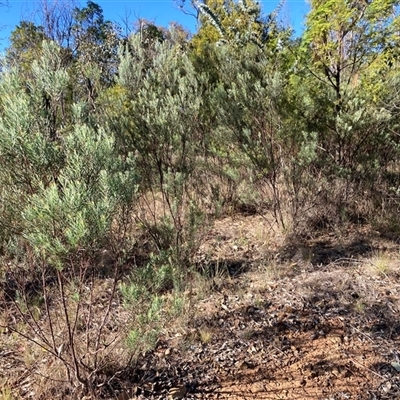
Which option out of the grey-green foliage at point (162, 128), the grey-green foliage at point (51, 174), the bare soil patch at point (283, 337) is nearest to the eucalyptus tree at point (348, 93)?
the bare soil patch at point (283, 337)

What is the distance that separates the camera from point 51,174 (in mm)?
1891

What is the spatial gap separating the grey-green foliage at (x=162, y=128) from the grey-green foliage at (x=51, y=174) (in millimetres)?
1675

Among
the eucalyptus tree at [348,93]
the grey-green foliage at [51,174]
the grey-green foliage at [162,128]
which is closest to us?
the grey-green foliage at [51,174]

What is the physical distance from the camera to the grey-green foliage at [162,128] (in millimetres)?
3734

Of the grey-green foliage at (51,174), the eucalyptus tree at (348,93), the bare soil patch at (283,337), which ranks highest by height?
the eucalyptus tree at (348,93)

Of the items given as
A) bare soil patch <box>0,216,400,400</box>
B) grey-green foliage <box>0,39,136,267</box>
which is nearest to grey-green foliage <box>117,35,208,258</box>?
bare soil patch <box>0,216,400,400</box>

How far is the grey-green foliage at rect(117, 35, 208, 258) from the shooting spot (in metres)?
3.73

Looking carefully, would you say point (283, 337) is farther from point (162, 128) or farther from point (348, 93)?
point (348, 93)

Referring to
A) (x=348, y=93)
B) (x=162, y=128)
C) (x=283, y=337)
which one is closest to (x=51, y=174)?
(x=162, y=128)

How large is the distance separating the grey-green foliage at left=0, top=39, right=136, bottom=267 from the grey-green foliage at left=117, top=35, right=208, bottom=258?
1.68 metres

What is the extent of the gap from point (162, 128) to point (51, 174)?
6.57 ft

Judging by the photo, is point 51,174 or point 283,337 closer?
point 51,174

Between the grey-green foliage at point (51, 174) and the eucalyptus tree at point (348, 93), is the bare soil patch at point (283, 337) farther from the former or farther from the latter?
the grey-green foliage at point (51, 174)

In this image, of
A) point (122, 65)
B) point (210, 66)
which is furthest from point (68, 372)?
point (210, 66)
